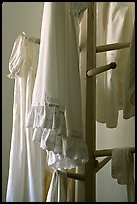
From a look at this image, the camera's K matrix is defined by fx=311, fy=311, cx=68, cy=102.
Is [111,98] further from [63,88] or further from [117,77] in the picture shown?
[63,88]

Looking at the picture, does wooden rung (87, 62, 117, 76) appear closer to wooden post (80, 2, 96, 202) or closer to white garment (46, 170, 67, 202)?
wooden post (80, 2, 96, 202)

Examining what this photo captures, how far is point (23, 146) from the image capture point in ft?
3.99

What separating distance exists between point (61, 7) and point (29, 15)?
904mm

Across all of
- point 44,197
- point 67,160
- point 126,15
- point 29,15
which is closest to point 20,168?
point 44,197

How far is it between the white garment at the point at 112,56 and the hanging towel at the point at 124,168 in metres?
0.18

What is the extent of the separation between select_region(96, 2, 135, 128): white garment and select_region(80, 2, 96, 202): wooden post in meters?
0.09

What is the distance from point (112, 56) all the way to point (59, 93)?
1.39 feet

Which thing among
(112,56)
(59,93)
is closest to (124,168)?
(59,93)

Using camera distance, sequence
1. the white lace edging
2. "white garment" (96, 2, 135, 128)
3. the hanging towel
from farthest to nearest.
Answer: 1. "white garment" (96, 2, 135, 128)
2. the hanging towel
3. the white lace edging

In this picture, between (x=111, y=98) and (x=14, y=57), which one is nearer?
(x=111, y=98)

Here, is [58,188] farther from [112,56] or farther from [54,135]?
[112,56]

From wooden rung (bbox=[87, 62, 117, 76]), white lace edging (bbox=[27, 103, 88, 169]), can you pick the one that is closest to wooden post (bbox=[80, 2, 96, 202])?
wooden rung (bbox=[87, 62, 117, 76])

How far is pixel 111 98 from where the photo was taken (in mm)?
1162

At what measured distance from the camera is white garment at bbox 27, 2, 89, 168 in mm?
887
